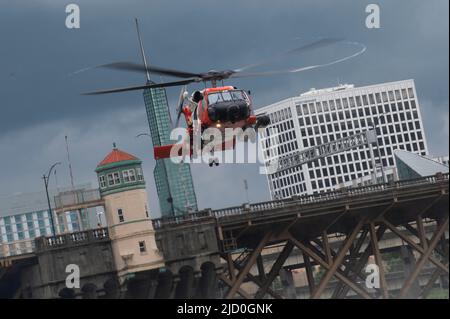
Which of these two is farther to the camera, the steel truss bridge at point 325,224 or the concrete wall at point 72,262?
the steel truss bridge at point 325,224

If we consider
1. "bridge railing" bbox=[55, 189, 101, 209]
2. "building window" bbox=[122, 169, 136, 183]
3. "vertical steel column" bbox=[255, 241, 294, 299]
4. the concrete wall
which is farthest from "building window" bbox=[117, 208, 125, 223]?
"vertical steel column" bbox=[255, 241, 294, 299]

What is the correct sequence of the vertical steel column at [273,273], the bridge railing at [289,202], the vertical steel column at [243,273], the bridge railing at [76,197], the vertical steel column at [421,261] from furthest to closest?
the bridge railing at [76,197], the vertical steel column at [421,261], the vertical steel column at [273,273], the vertical steel column at [243,273], the bridge railing at [289,202]

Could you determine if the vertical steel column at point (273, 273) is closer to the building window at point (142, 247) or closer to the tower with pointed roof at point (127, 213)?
the tower with pointed roof at point (127, 213)

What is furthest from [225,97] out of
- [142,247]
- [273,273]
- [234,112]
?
[273,273]

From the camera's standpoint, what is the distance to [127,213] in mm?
108000

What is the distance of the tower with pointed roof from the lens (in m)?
106

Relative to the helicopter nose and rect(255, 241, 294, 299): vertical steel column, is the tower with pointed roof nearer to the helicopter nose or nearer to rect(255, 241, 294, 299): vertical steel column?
rect(255, 241, 294, 299): vertical steel column

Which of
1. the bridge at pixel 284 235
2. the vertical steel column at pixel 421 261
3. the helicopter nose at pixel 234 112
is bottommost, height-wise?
the vertical steel column at pixel 421 261

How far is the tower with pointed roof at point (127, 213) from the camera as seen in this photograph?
106m

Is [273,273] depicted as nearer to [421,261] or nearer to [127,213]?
[421,261]

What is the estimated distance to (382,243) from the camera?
16250 centimetres

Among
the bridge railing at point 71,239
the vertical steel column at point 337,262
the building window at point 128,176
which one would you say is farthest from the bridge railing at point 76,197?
the vertical steel column at point 337,262

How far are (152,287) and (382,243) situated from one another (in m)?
63.4
